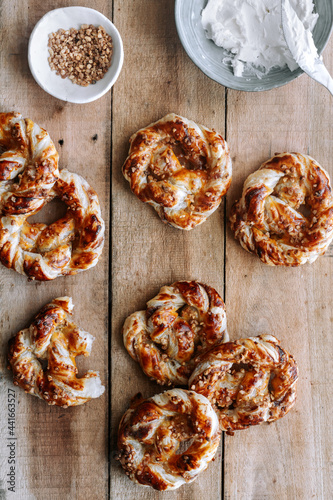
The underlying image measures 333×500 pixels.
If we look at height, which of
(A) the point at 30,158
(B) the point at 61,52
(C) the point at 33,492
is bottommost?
(C) the point at 33,492

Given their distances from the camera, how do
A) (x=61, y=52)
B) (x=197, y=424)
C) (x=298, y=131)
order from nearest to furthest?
(x=197, y=424), (x=61, y=52), (x=298, y=131)

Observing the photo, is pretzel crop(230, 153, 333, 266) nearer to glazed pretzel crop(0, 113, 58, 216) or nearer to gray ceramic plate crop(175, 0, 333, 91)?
gray ceramic plate crop(175, 0, 333, 91)

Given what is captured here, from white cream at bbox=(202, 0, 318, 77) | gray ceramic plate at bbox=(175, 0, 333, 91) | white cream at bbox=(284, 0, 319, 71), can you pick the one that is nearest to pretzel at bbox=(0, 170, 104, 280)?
gray ceramic plate at bbox=(175, 0, 333, 91)

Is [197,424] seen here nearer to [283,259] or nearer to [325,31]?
[283,259]

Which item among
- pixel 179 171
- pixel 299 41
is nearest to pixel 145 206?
pixel 179 171

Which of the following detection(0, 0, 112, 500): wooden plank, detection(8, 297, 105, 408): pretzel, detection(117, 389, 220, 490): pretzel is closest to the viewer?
detection(117, 389, 220, 490): pretzel

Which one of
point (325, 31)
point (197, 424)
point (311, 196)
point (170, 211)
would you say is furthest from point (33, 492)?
point (325, 31)

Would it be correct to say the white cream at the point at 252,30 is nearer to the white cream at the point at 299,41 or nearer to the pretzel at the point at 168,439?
the white cream at the point at 299,41
